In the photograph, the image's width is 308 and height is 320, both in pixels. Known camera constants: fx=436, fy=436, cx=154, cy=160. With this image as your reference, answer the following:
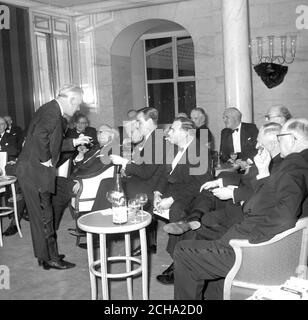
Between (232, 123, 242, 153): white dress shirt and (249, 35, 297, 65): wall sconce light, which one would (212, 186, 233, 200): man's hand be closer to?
(232, 123, 242, 153): white dress shirt

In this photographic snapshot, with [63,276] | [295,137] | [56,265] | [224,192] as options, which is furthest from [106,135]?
[295,137]

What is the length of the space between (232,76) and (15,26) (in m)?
4.15

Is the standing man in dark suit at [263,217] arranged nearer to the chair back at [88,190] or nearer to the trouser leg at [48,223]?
the trouser leg at [48,223]

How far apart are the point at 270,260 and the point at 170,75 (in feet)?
30.5

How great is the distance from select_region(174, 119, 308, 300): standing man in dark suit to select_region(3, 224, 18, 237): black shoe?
9.95ft

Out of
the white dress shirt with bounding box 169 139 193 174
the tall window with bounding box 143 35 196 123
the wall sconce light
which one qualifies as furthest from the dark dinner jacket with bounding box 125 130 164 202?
the tall window with bounding box 143 35 196 123

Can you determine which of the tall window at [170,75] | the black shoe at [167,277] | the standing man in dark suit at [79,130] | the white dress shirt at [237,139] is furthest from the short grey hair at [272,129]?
the tall window at [170,75]

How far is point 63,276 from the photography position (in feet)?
12.5

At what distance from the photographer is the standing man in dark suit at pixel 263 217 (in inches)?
92.3

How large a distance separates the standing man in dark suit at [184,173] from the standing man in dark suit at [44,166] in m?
0.96

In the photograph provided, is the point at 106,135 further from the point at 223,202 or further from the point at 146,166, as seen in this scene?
the point at 223,202

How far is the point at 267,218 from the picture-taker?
7.94 feet

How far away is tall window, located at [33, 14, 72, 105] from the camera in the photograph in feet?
27.3
